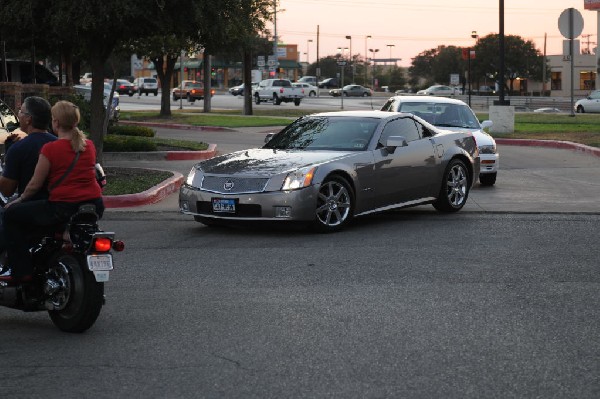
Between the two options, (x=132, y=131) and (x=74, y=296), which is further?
(x=132, y=131)

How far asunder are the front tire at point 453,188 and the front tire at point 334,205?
2042 millimetres

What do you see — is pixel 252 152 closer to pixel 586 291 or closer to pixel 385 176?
pixel 385 176

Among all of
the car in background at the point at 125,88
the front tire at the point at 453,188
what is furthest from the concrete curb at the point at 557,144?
the car in background at the point at 125,88

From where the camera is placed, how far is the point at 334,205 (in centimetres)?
1270

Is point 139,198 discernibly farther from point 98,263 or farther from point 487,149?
point 98,263

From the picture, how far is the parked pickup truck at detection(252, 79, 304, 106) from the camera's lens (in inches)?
2889

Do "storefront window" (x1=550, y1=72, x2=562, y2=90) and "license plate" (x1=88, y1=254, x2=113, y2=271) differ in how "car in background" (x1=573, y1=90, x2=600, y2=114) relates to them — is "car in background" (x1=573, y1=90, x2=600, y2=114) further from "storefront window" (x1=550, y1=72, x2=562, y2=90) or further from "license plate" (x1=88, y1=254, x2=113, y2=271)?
"storefront window" (x1=550, y1=72, x2=562, y2=90)

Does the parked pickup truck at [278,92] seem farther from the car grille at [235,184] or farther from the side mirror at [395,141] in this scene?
the car grille at [235,184]

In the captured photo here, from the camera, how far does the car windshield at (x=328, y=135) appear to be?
44.7 ft

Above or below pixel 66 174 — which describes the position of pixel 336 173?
below

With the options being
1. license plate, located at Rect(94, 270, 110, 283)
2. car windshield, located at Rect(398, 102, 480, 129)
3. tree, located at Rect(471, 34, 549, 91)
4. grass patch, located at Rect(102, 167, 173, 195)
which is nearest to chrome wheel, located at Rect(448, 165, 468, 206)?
car windshield, located at Rect(398, 102, 480, 129)

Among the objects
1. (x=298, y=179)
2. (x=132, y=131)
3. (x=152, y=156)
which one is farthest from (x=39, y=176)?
(x=132, y=131)

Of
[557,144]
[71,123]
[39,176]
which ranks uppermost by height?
[71,123]

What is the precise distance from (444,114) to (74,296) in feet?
42.3
